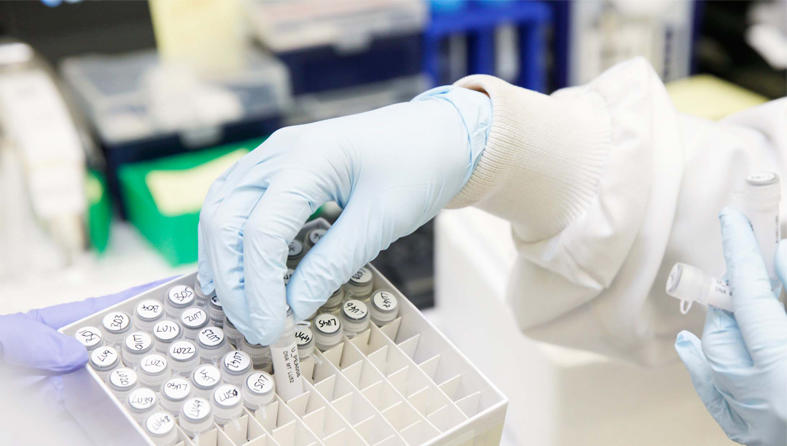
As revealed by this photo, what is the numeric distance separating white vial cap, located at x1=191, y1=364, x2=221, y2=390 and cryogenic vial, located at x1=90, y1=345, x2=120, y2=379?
80mm

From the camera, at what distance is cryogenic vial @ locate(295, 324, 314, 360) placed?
2.93 ft

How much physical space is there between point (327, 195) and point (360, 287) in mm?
110

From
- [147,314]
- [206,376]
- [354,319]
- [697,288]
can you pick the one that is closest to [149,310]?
[147,314]

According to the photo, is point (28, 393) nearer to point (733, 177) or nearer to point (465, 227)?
point (465, 227)

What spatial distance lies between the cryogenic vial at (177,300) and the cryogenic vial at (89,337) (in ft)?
0.25

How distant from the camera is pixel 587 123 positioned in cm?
112

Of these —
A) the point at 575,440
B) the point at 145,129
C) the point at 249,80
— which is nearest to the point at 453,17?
the point at 249,80

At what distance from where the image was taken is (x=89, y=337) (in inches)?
35.0

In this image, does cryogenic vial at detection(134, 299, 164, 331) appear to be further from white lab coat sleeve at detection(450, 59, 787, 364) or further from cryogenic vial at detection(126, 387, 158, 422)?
white lab coat sleeve at detection(450, 59, 787, 364)

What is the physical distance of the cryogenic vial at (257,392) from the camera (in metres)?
0.84

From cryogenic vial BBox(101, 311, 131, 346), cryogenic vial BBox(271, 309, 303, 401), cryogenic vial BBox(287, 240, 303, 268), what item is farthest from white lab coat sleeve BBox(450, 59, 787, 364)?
cryogenic vial BBox(101, 311, 131, 346)

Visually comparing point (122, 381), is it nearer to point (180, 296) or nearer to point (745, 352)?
point (180, 296)

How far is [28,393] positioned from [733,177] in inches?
33.9

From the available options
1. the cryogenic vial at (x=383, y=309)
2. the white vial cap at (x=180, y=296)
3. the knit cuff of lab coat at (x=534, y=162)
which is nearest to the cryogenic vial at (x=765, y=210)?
the knit cuff of lab coat at (x=534, y=162)
